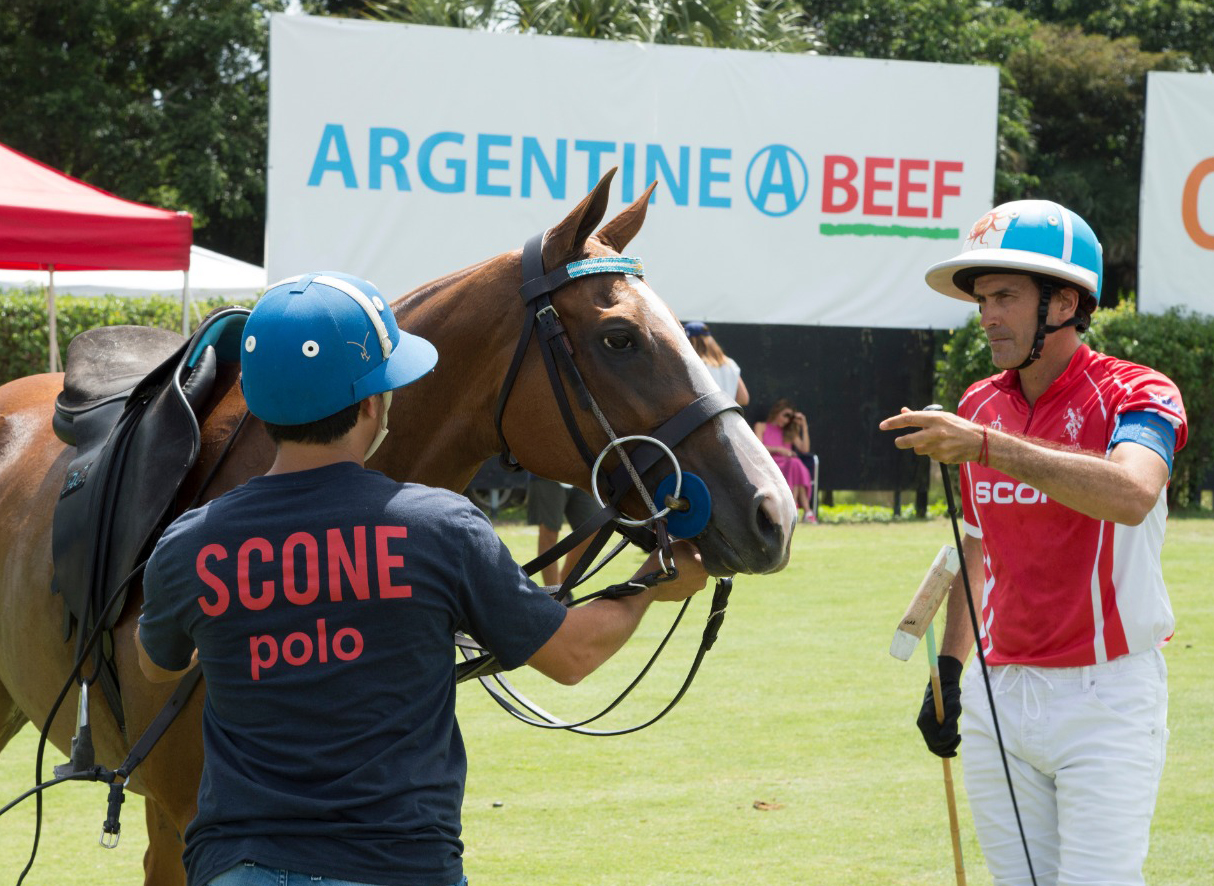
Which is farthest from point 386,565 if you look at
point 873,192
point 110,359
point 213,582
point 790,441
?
point 873,192

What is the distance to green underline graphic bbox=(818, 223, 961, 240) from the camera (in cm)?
1547

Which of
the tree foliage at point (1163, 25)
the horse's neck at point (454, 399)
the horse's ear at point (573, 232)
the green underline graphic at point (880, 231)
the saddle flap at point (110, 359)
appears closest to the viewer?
the horse's ear at point (573, 232)

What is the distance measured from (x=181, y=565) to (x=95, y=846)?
141 inches

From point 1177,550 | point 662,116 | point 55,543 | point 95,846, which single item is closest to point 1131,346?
point 1177,550

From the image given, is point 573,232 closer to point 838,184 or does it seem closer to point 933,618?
point 933,618

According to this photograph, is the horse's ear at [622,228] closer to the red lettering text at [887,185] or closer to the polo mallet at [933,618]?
the polo mallet at [933,618]

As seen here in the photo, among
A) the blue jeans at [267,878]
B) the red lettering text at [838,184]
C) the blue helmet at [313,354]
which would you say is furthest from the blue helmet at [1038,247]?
the red lettering text at [838,184]

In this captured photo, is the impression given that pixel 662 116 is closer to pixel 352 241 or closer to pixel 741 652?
pixel 352 241

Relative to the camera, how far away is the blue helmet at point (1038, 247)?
3.15 meters

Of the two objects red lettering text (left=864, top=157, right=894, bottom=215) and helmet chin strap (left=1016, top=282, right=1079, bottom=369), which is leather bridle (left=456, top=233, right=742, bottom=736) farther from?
red lettering text (left=864, top=157, right=894, bottom=215)

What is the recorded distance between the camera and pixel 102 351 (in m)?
4.34

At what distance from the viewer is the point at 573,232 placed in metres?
3.11

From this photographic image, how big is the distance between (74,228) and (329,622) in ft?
21.7

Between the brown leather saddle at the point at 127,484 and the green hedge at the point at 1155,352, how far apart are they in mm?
12541
